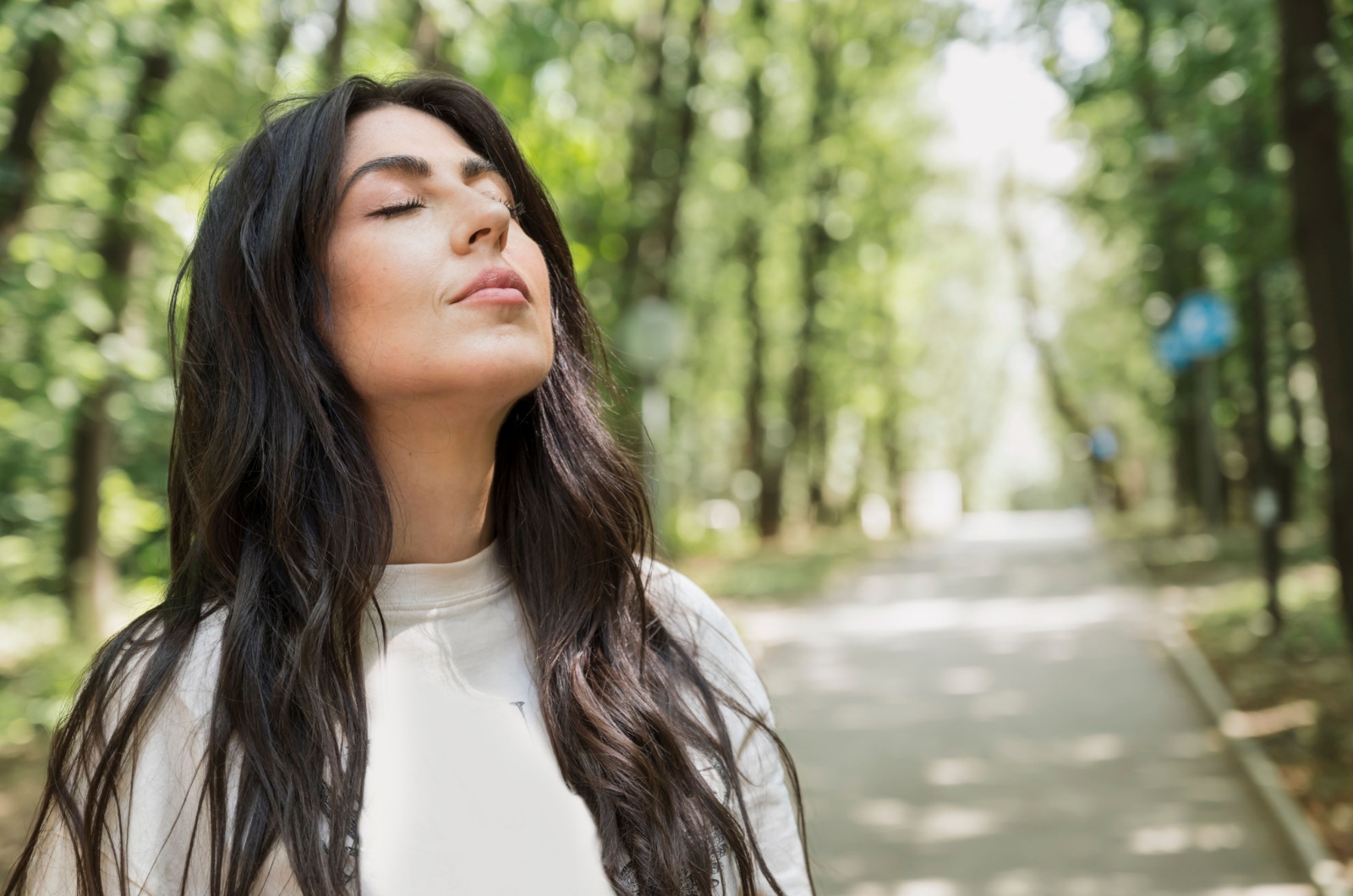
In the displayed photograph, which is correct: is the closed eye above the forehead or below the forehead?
below

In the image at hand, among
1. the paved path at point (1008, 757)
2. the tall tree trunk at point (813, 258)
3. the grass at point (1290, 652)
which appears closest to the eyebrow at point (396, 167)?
the paved path at point (1008, 757)

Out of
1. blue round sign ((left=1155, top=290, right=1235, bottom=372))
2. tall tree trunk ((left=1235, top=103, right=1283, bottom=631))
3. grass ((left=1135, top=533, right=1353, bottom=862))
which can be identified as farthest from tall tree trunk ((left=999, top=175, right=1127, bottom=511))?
tall tree trunk ((left=1235, top=103, right=1283, bottom=631))

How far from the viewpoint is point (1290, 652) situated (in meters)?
9.95

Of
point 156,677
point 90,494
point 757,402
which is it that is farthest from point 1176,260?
point 156,677

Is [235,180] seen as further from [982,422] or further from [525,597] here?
[982,422]

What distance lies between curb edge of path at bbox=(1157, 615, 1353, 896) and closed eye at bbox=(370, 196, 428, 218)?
17.4 feet

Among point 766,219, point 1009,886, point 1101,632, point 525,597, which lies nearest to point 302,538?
point 525,597

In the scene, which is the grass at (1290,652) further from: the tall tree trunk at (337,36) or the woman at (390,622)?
the tall tree trunk at (337,36)

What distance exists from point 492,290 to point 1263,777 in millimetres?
6782

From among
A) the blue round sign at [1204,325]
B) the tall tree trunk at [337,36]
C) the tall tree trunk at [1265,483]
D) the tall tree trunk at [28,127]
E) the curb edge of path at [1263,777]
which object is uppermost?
the tall tree trunk at [337,36]

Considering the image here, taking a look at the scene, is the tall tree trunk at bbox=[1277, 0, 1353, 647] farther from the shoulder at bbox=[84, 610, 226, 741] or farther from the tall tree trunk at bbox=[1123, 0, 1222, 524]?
the shoulder at bbox=[84, 610, 226, 741]

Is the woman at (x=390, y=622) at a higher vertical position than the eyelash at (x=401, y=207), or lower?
lower

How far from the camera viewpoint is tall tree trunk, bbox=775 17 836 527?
74.5 feet

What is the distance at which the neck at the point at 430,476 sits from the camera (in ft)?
5.38
